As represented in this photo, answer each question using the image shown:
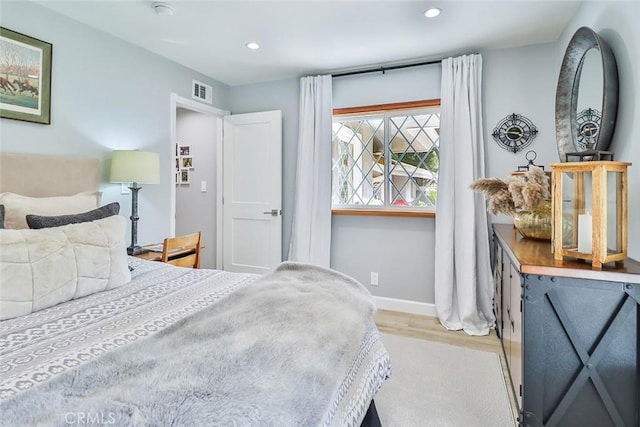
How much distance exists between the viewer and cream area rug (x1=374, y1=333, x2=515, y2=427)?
1706mm

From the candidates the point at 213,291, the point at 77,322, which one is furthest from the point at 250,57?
the point at 77,322

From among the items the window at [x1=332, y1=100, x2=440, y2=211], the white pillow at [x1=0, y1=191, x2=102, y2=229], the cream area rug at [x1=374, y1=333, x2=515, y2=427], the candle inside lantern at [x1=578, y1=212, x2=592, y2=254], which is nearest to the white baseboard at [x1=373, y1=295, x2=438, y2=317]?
the cream area rug at [x1=374, y1=333, x2=515, y2=427]

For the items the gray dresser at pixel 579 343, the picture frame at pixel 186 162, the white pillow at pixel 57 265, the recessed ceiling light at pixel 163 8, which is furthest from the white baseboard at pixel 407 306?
the recessed ceiling light at pixel 163 8

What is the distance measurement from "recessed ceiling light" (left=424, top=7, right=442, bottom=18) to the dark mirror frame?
2.70 ft

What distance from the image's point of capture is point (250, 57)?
3.06 m

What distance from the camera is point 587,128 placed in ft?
6.08

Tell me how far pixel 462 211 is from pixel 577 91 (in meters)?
1.17

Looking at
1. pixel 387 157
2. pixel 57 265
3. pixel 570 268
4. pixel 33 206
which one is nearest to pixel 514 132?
pixel 387 157

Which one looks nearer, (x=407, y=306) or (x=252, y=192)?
(x=407, y=306)

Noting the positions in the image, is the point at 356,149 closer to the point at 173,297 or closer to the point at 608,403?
the point at 173,297

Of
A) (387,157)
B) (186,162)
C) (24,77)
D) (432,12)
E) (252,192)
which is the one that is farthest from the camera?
(186,162)

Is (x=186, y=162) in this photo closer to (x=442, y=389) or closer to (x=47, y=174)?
(x=47, y=174)

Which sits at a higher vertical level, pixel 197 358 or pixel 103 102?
pixel 103 102

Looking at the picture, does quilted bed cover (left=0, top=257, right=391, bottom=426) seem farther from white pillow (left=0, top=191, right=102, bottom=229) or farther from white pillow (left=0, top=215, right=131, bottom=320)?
white pillow (left=0, top=191, right=102, bottom=229)
